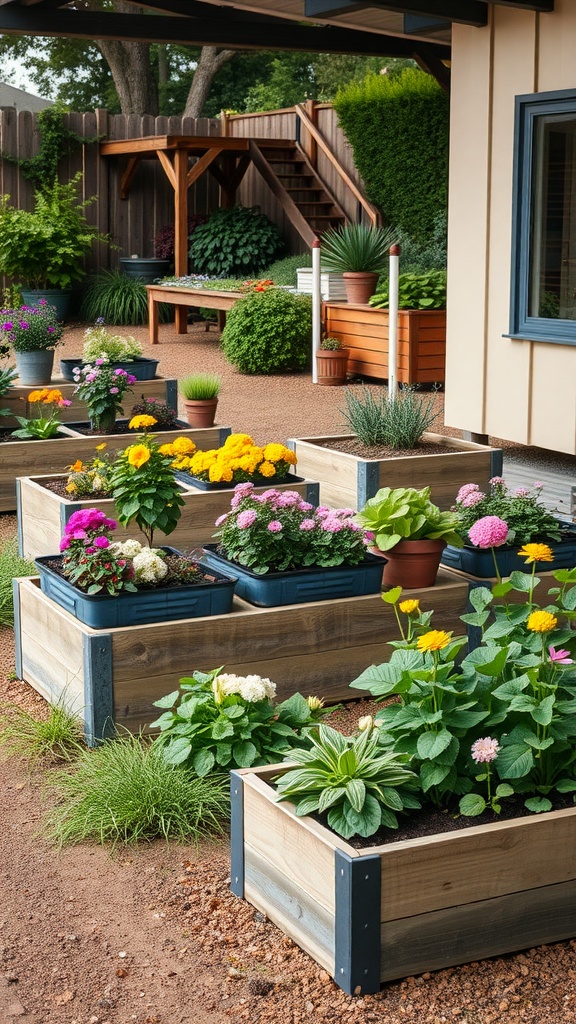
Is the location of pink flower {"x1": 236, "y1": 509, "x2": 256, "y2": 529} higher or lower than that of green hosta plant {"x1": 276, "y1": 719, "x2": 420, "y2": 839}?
higher

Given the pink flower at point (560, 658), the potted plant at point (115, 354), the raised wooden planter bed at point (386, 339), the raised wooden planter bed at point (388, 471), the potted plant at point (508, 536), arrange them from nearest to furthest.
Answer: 1. the pink flower at point (560, 658)
2. the potted plant at point (508, 536)
3. the raised wooden planter bed at point (388, 471)
4. the potted plant at point (115, 354)
5. the raised wooden planter bed at point (386, 339)

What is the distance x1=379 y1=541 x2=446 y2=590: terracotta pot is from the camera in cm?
415

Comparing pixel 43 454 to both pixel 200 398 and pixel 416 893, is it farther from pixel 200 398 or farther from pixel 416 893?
pixel 416 893

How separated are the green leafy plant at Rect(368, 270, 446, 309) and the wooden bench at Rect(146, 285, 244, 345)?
6.58 ft

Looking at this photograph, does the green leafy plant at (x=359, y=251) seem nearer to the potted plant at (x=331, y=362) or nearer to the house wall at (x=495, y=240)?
the potted plant at (x=331, y=362)

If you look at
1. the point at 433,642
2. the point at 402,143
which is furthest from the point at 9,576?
the point at 402,143

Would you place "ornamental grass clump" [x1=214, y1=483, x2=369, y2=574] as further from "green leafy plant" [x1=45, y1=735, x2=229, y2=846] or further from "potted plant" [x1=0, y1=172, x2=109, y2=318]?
"potted plant" [x1=0, y1=172, x2=109, y2=318]

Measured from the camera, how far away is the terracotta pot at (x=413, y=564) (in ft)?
13.6

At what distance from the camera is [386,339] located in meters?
10.6

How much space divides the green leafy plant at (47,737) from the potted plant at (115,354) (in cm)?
A: 409

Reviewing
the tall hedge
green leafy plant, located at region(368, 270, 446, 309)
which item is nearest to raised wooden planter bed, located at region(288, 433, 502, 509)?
green leafy plant, located at region(368, 270, 446, 309)

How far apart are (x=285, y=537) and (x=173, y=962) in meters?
1.72

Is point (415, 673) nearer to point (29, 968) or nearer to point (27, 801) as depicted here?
point (29, 968)

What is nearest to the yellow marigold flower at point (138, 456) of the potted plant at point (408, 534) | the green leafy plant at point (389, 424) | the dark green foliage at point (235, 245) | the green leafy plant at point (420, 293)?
the potted plant at point (408, 534)
